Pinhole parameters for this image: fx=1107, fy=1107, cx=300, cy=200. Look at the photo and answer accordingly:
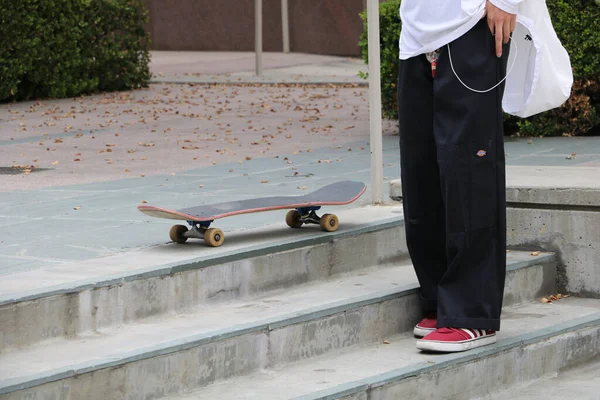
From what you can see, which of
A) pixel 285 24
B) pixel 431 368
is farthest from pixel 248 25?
pixel 431 368

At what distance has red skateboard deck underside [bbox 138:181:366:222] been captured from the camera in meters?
4.83

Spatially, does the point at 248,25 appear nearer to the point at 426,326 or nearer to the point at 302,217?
the point at 302,217

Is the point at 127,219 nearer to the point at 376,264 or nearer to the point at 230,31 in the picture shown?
the point at 376,264

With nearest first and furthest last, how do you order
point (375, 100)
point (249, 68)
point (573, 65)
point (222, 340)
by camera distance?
point (222, 340), point (375, 100), point (573, 65), point (249, 68)

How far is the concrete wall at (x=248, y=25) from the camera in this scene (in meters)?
23.5

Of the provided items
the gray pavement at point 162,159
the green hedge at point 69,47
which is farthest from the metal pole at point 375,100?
the green hedge at point 69,47

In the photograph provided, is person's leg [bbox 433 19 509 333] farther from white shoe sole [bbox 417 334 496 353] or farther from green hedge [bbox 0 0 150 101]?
green hedge [bbox 0 0 150 101]

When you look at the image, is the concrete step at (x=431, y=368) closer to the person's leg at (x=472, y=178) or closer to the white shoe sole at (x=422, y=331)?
the white shoe sole at (x=422, y=331)

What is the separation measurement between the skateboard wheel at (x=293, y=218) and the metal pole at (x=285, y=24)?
61.5 ft

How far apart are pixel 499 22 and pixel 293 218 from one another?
157cm

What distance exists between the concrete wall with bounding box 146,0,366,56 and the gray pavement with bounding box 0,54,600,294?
860 centimetres

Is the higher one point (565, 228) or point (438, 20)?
point (438, 20)

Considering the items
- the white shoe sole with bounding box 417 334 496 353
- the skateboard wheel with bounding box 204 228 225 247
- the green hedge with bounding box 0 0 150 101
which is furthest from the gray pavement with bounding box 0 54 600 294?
the white shoe sole with bounding box 417 334 496 353

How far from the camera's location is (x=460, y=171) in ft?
13.5
